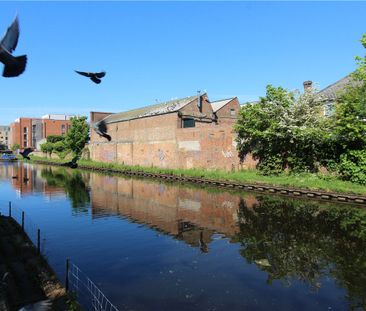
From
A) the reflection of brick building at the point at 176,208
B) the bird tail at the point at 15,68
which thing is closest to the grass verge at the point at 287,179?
the reflection of brick building at the point at 176,208

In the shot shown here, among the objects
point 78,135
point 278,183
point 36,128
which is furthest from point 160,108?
point 36,128

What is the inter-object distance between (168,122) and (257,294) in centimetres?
3334

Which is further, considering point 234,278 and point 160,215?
point 160,215

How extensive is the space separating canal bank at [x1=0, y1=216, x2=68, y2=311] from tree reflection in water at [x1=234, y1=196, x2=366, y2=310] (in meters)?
5.61

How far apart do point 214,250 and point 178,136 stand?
27335mm

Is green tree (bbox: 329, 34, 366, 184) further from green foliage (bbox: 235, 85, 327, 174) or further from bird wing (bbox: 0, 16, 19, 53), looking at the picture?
bird wing (bbox: 0, 16, 19, 53)

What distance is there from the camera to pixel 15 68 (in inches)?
189

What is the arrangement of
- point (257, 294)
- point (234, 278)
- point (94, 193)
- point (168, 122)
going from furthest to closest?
point (168, 122), point (94, 193), point (234, 278), point (257, 294)

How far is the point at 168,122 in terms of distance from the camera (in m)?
41.0

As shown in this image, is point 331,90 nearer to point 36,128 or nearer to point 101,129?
point 101,129

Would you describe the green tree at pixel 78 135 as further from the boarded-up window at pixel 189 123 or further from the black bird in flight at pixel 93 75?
the black bird in flight at pixel 93 75

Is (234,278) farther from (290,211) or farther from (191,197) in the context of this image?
(191,197)

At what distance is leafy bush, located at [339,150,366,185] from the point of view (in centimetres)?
2294

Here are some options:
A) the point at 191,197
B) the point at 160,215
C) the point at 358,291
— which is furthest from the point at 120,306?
the point at 191,197
